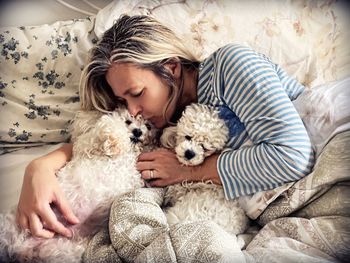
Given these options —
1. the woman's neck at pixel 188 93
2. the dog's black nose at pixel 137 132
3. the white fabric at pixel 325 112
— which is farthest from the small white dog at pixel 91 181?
the white fabric at pixel 325 112

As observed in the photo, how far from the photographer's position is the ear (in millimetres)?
1293

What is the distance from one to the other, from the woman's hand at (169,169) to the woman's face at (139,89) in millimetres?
127

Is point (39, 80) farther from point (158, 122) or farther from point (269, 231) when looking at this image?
point (269, 231)

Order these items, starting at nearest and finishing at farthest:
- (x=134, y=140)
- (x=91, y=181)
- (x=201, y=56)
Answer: (x=91, y=181)
(x=134, y=140)
(x=201, y=56)

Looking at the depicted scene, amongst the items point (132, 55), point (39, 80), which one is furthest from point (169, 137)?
point (39, 80)

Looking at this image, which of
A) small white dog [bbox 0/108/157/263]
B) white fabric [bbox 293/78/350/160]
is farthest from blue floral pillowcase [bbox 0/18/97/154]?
white fabric [bbox 293/78/350/160]

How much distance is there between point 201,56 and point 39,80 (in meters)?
0.63

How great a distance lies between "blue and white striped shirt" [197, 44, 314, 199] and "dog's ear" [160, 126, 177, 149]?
16 cm

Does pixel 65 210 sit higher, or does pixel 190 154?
pixel 190 154

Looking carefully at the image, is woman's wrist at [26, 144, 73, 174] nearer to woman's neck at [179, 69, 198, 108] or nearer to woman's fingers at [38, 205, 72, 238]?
woman's fingers at [38, 205, 72, 238]

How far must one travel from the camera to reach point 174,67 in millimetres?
1310

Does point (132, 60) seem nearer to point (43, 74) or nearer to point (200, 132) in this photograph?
point (200, 132)

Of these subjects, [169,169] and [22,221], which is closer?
[22,221]

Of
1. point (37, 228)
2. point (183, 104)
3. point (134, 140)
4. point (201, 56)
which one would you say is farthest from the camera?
point (201, 56)
